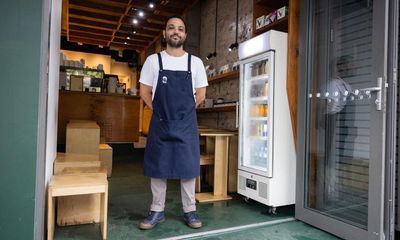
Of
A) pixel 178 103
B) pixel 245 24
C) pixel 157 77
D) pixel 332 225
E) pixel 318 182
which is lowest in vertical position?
pixel 332 225

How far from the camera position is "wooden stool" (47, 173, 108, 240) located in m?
1.90

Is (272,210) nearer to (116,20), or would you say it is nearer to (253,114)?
(253,114)

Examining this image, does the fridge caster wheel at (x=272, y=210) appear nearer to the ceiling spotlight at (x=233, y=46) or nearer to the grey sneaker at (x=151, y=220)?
the grey sneaker at (x=151, y=220)

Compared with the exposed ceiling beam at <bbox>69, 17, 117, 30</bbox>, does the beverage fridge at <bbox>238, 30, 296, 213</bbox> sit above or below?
below

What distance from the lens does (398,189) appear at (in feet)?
6.93

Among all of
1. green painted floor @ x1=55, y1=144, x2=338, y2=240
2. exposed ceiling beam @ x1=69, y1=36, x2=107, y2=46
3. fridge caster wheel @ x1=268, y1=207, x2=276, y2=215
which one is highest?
exposed ceiling beam @ x1=69, y1=36, x2=107, y2=46

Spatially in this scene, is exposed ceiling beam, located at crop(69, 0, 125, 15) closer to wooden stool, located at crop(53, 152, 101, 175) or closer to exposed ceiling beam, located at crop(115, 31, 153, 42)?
exposed ceiling beam, located at crop(115, 31, 153, 42)

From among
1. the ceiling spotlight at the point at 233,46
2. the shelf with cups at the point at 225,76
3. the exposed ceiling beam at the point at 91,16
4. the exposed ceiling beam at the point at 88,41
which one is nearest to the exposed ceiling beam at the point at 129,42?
the exposed ceiling beam at the point at 88,41

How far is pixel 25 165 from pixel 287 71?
2352 millimetres

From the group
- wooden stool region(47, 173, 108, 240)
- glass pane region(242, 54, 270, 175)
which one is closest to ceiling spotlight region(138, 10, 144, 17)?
glass pane region(242, 54, 270, 175)

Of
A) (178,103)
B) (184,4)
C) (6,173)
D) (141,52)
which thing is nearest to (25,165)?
(6,173)

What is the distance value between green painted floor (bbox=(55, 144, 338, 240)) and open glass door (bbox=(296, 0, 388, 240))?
25cm

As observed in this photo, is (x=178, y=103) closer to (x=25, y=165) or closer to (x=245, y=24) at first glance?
(x=25, y=165)

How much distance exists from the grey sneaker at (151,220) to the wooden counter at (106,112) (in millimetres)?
3377
